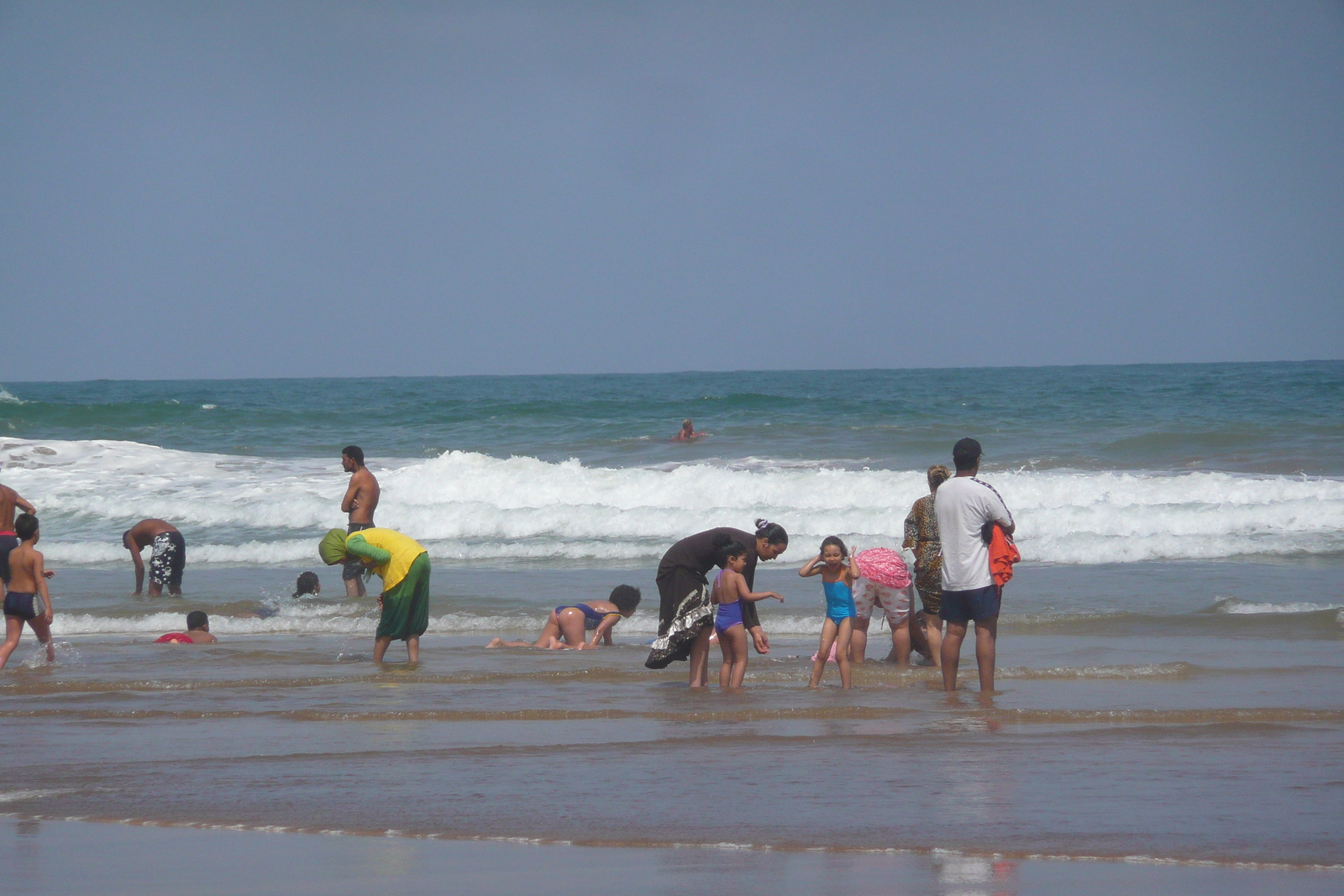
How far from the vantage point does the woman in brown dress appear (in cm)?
837

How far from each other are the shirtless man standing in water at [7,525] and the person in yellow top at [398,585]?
3.19 metres

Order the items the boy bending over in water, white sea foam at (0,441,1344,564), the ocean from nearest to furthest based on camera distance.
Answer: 1. the ocean
2. the boy bending over in water
3. white sea foam at (0,441,1344,564)

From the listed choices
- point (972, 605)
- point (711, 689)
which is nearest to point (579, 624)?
point (711, 689)

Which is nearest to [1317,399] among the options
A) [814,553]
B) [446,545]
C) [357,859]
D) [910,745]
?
[814,553]

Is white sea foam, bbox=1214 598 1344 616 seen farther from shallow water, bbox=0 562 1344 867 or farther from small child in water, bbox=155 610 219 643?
small child in water, bbox=155 610 219 643

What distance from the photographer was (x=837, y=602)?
7648 mm

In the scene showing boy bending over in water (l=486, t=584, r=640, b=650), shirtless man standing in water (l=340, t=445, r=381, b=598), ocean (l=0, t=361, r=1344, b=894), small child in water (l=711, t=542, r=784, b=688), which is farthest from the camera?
shirtless man standing in water (l=340, t=445, r=381, b=598)

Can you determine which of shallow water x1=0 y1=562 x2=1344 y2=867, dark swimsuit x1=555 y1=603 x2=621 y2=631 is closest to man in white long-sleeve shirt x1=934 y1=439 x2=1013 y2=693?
shallow water x1=0 y1=562 x2=1344 y2=867

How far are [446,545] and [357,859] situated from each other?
12478 mm

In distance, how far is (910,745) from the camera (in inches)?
229

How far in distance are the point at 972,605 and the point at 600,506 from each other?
11617 mm

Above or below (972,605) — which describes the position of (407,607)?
below

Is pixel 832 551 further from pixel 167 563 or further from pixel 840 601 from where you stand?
pixel 167 563

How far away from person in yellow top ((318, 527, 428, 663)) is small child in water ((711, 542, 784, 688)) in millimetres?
2385
